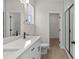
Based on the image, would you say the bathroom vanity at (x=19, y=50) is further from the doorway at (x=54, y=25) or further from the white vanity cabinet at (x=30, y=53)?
the doorway at (x=54, y=25)

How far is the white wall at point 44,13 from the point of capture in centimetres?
816

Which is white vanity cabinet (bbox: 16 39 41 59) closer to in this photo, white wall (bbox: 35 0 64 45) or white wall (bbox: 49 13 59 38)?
white wall (bbox: 35 0 64 45)

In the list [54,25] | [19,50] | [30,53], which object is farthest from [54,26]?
[19,50]

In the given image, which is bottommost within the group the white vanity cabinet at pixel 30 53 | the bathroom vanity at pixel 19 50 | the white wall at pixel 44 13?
the white vanity cabinet at pixel 30 53

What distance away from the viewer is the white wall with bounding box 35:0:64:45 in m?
8.16

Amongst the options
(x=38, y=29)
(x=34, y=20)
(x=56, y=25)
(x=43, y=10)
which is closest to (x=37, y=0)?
(x=43, y=10)

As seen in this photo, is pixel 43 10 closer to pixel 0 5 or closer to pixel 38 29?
pixel 38 29

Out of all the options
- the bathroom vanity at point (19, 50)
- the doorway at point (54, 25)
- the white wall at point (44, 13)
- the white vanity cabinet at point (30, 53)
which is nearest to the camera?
the bathroom vanity at point (19, 50)

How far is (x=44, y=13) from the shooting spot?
8.26 m

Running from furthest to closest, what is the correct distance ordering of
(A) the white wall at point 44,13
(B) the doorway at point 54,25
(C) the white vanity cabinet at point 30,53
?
(B) the doorway at point 54,25, (A) the white wall at point 44,13, (C) the white vanity cabinet at point 30,53

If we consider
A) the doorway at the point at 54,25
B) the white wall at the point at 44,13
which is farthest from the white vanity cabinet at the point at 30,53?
the doorway at the point at 54,25
